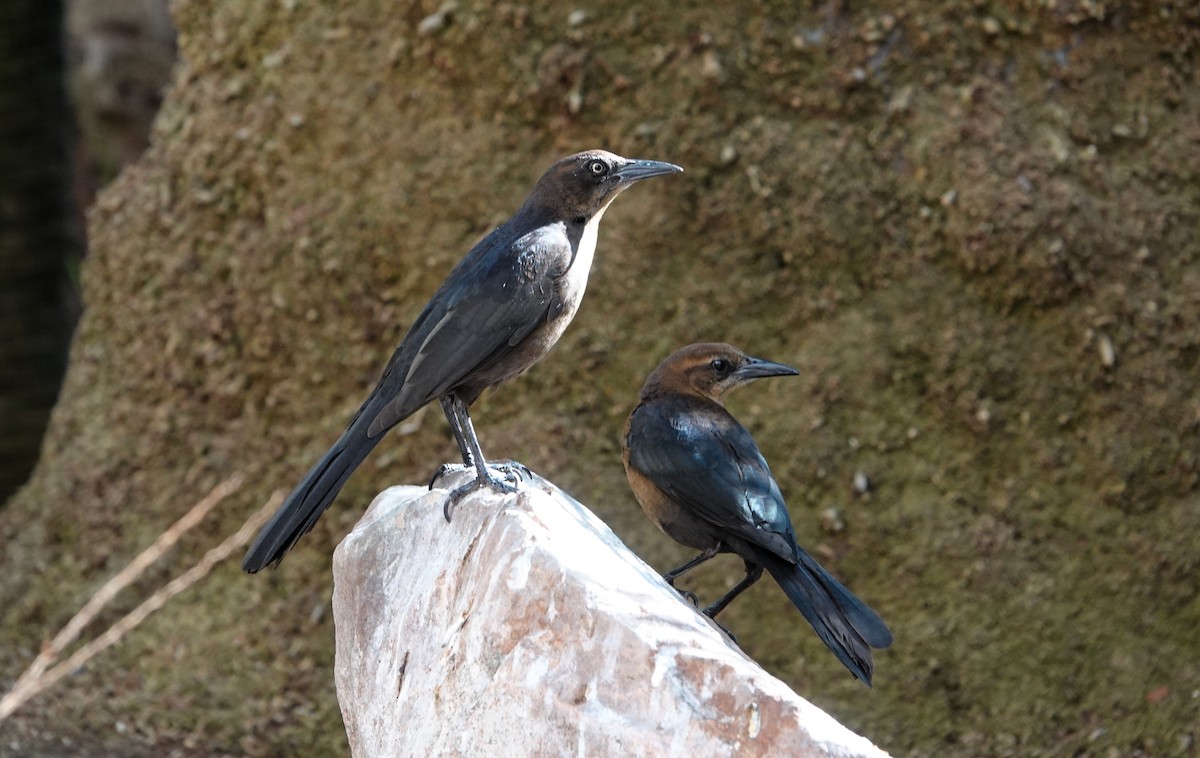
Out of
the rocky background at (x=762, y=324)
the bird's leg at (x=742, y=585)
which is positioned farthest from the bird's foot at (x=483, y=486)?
the rocky background at (x=762, y=324)

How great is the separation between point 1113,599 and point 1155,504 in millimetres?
385

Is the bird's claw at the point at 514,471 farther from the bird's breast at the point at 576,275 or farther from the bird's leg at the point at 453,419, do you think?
the bird's breast at the point at 576,275

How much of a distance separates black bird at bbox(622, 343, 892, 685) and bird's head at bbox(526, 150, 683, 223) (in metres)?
0.58

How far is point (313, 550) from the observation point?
5.80 metres

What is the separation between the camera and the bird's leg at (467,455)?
12.0 ft

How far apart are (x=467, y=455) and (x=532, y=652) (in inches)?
44.9

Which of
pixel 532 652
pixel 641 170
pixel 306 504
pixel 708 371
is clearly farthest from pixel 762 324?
pixel 532 652

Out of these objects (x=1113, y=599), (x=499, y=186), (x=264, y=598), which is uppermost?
(x=499, y=186)

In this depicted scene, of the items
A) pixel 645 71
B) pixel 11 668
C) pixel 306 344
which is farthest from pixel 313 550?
pixel 645 71

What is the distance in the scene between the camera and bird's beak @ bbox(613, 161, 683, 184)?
4.10 m

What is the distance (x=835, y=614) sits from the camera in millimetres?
3781

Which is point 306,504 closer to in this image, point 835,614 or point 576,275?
point 576,275

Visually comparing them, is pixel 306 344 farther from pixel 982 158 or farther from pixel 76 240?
pixel 76 240

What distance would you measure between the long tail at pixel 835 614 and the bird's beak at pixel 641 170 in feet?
3.76
